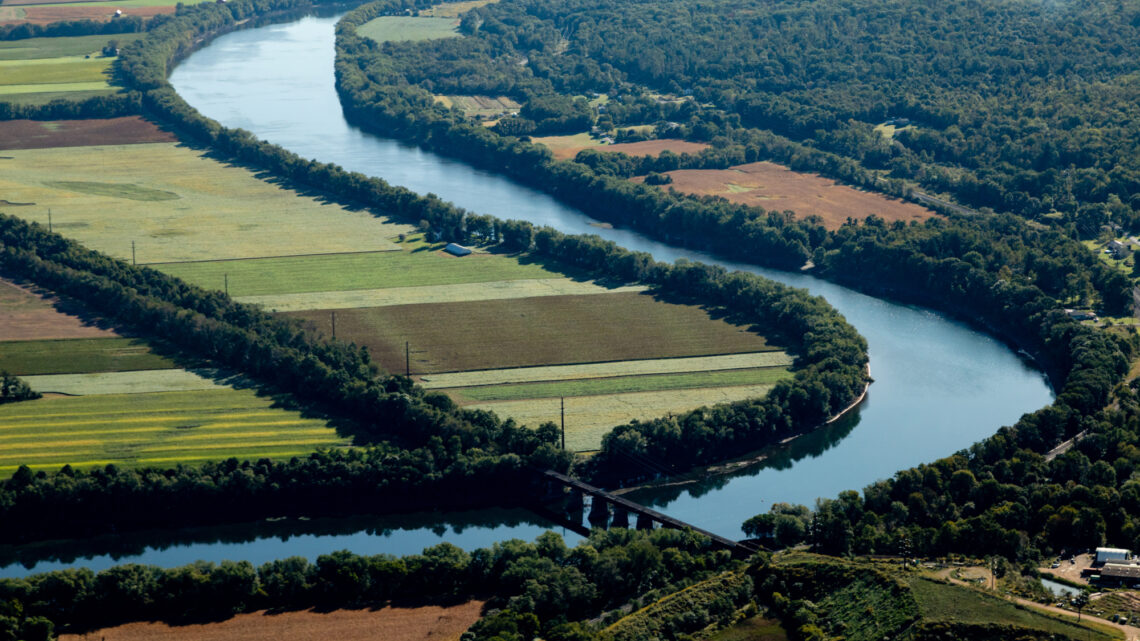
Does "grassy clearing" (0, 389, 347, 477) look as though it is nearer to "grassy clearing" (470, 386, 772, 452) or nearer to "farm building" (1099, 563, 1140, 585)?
"grassy clearing" (470, 386, 772, 452)

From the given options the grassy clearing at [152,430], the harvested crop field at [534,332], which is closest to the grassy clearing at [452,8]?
the harvested crop field at [534,332]

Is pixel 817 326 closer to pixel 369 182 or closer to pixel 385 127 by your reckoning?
pixel 369 182

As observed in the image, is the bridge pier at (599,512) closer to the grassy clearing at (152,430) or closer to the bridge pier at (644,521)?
the bridge pier at (644,521)

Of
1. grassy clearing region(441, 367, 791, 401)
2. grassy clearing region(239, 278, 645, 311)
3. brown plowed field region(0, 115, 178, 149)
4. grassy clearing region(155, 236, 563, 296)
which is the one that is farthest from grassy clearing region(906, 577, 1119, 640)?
brown plowed field region(0, 115, 178, 149)

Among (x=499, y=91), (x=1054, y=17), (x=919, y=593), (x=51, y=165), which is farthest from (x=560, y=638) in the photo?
(x=1054, y=17)

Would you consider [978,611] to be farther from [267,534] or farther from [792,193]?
[792,193]

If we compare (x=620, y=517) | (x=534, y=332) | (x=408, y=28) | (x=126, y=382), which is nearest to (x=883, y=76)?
(x=408, y=28)
